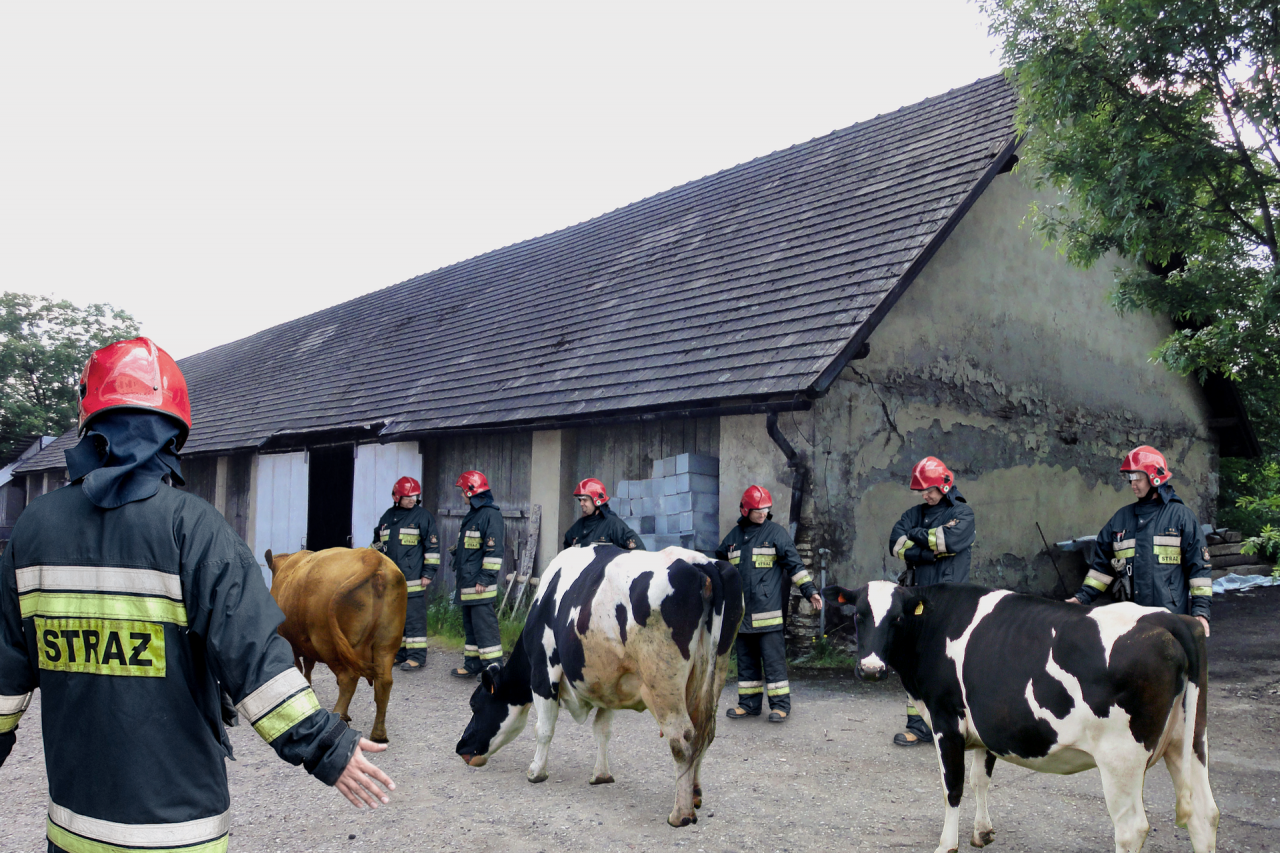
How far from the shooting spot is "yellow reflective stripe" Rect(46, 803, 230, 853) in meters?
2.26

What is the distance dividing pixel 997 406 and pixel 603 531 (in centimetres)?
590

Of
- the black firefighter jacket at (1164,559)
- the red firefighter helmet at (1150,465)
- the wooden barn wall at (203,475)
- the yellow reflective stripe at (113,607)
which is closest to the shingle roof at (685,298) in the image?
the wooden barn wall at (203,475)

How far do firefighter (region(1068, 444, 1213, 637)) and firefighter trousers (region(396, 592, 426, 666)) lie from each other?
6.35m

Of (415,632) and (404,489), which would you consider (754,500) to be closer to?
(415,632)

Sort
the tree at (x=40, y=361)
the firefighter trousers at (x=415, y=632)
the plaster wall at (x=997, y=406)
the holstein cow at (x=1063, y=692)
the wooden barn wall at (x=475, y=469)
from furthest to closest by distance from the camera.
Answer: the tree at (x=40, y=361)
the wooden barn wall at (x=475, y=469)
the plaster wall at (x=997, y=406)
the firefighter trousers at (x=415, y=632)
the holstein cow at (x=1063, y=692)

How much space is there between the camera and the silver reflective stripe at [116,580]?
2.33 metres

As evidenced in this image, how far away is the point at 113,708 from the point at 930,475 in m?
5.44

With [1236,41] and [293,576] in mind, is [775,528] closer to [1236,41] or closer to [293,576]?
[293,576]

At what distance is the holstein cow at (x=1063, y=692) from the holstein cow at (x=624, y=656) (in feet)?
2.99

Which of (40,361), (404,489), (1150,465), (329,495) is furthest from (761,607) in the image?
(40,361)

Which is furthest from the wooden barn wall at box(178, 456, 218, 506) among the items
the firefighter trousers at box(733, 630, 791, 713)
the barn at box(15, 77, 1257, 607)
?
the firefighter trousers at box(733, 630, 791, 713)

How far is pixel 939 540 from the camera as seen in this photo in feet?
20.4

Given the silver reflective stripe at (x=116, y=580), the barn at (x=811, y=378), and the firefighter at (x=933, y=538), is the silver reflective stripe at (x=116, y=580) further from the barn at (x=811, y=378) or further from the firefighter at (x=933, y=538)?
the barn at (x=811, y=378)

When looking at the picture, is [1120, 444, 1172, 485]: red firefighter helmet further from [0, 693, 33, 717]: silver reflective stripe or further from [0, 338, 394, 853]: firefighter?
[0, 693, 33, 717]: silver reflective stripe
